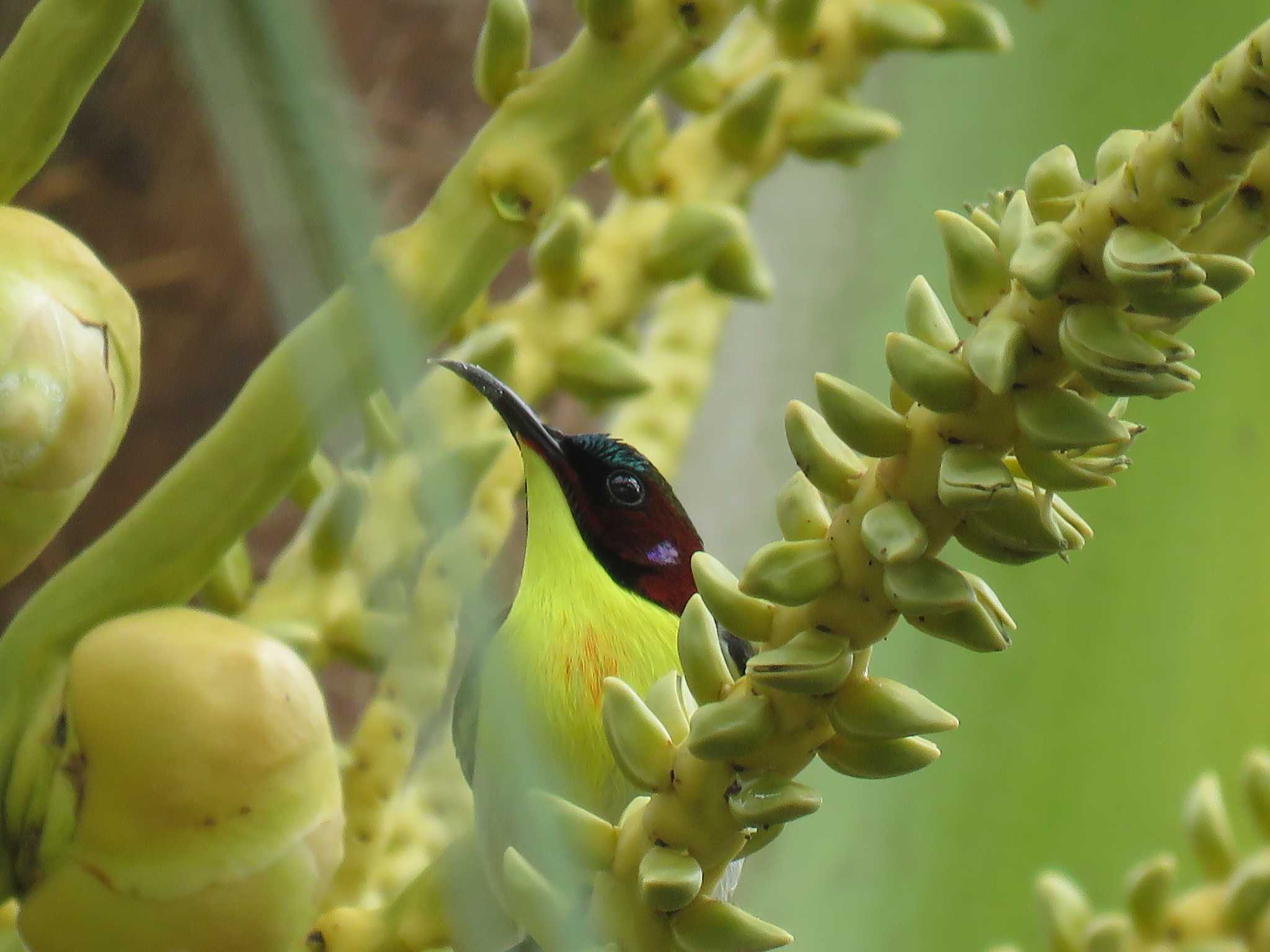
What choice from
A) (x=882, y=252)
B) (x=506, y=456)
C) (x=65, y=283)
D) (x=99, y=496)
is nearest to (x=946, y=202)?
(x=882, y=252)

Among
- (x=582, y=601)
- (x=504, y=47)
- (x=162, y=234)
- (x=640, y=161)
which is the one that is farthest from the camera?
(x=162, y=234)

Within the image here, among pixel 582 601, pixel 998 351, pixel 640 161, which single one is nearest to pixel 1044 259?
pixel 998 351

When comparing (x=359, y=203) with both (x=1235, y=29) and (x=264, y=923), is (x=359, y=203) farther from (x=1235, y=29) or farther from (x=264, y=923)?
(x=1235, y=29)

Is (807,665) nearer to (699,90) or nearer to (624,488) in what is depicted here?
(699,90)

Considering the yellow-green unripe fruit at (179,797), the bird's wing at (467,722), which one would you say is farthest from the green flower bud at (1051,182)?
Result: the bird's wing at (467,722)

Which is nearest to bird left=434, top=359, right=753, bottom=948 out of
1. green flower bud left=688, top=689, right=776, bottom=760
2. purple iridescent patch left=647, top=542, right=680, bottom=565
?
purple iridescent patch left=647, top=542, right=680, bottom=565

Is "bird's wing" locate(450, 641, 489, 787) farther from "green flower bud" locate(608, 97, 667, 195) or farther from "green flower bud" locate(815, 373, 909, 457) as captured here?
"green flower bud" locate(815, 373, 909, 457)

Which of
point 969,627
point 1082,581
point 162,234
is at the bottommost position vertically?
point 162,234

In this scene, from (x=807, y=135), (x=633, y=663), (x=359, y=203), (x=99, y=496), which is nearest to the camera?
(x=359, y=203)
